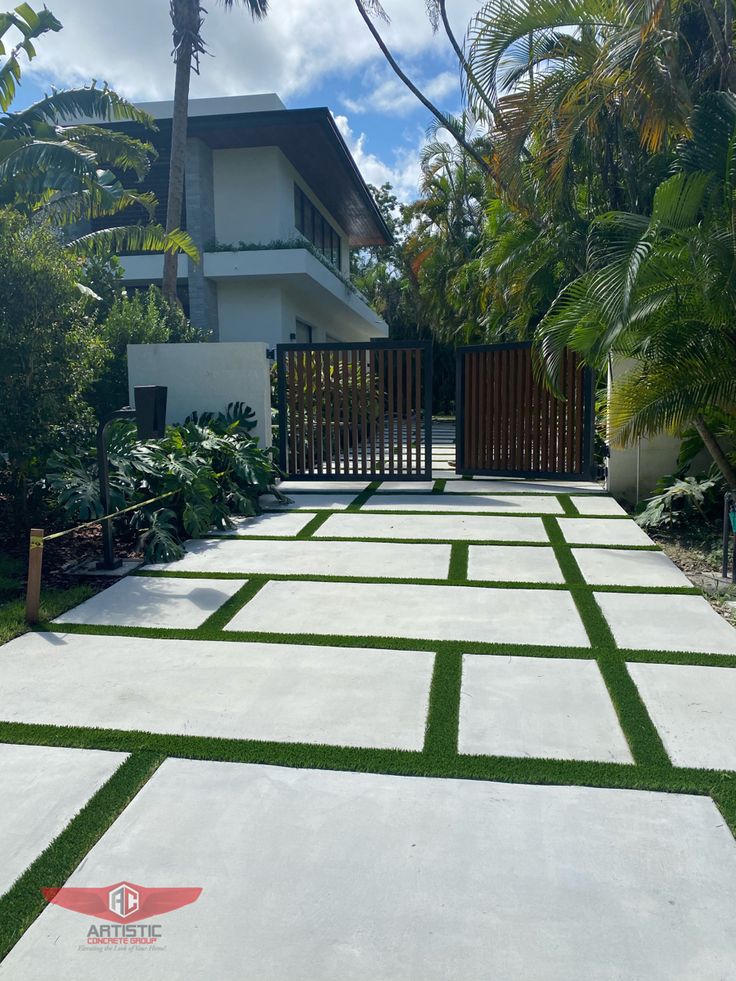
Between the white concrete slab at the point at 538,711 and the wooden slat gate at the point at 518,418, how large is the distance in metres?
7.04

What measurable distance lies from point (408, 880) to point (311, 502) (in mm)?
7151

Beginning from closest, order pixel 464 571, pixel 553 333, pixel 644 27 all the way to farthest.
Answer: pixel 464 571, pixel 644 27, pixel 553 333

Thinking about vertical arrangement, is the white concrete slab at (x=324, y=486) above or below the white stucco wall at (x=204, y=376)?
below

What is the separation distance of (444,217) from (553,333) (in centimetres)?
1956

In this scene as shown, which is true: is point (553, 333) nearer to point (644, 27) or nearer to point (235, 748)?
point (644, 27)

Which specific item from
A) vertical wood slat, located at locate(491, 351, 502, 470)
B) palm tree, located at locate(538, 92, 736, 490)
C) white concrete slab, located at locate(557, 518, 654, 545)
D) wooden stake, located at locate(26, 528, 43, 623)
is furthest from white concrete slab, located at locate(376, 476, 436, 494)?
wooden stake, located at locate(26, 528, 43, 623)

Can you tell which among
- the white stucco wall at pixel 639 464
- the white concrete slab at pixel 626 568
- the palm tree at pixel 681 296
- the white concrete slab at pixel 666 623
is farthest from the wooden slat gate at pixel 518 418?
the white concrete slab at pixel 666 623

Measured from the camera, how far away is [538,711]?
3.45m

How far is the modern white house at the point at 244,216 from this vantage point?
16422 mm

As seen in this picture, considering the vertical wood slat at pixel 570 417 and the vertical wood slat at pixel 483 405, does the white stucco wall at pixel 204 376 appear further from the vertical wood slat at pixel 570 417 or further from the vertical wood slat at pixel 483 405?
the vertical wood slat at pixel 570 417

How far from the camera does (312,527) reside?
303 inches

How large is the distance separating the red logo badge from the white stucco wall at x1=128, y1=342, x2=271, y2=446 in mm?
7955

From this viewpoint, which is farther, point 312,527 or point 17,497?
point 312,527

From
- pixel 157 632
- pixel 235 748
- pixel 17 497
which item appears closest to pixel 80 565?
pixel 17 497
